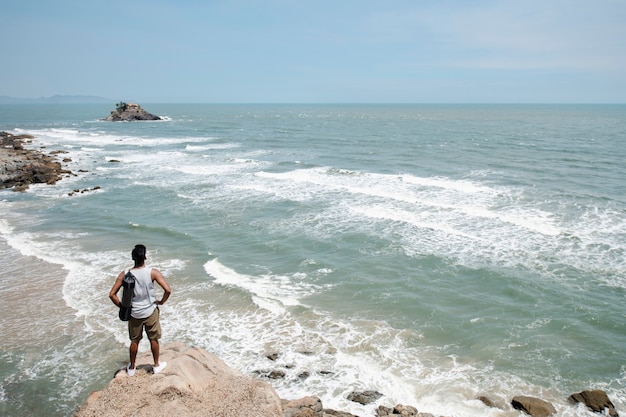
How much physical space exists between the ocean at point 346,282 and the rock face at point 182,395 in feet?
9.39

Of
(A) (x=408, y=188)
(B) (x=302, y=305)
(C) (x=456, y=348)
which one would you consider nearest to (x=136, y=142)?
(A) (x=408, y=188)

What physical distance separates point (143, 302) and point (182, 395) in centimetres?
178

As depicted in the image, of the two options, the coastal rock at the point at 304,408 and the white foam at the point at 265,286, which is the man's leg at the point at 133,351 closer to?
the coastal rock at the point at 304,408

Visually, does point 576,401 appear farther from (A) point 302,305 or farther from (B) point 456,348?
(A) point 302,305

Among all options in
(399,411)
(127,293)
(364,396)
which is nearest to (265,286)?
(364,396)

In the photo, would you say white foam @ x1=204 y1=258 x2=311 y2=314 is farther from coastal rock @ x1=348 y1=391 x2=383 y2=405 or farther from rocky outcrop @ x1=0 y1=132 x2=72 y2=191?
rocky outcrop @ x1=0 y1=132 x2=72 y2=191

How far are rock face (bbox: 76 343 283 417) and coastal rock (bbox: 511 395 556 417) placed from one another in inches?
230

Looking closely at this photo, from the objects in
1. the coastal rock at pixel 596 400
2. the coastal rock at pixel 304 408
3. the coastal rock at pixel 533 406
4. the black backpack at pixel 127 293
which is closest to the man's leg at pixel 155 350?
the black backpack at pixel 127 293

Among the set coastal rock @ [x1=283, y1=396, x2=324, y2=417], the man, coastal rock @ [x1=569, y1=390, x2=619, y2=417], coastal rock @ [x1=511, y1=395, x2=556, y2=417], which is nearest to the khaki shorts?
the man

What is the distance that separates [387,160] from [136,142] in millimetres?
39621

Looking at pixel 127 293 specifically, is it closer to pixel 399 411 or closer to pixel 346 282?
pixel 399 411

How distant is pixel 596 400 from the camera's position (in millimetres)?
10367

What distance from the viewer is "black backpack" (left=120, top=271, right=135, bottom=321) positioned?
7.79m

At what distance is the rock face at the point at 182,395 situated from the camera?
295 inches
